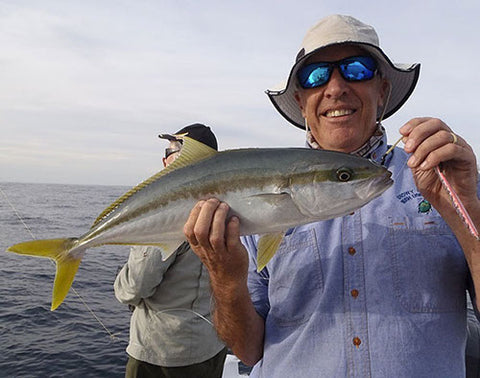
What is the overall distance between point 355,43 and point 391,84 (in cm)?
63

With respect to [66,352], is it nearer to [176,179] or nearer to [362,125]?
[176,179]

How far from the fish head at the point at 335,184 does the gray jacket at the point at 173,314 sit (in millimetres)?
2864

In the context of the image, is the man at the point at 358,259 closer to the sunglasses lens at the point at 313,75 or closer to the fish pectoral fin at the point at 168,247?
the sunglasses lens at the point at 313,75

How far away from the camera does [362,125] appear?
285 cm

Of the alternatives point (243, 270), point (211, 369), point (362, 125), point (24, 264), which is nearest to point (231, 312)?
point (243, 270)

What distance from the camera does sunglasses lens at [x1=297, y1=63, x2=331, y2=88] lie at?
291 centimetres

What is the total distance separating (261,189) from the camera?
2598 mm

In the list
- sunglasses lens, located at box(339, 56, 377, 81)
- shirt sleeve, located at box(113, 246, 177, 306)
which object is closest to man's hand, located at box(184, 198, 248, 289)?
sunglasses lens, located at box(339, 56, 377, 81)

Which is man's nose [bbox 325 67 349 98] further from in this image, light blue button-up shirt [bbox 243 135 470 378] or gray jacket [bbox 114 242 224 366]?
gray jacket [bbox 114 242 224 366]

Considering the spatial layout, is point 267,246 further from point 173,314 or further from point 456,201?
point 173,314

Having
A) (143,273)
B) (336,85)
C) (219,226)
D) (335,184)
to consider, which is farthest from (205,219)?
(143,273)

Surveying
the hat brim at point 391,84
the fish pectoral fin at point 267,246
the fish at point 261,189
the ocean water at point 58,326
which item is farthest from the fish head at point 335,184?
the ocean water at point 58,326

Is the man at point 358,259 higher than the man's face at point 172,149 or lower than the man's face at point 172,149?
lower

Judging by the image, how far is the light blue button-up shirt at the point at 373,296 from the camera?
2354 mm
